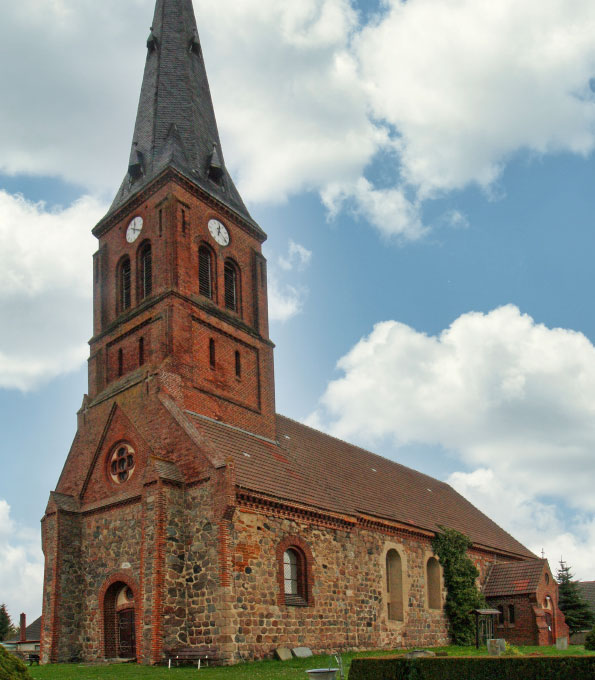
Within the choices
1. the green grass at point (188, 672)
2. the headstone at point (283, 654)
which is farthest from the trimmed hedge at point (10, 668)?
the headstone at point (283, 654)

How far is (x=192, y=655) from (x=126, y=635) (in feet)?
13.3

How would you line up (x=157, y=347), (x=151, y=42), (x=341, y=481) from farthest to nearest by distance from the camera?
(x=151, y=42)
(x=341, y=481)
(x=157, y=347)

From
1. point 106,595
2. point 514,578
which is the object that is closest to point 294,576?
point 106,595

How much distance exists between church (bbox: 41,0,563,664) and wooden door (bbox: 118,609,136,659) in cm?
6

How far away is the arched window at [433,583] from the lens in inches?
1269

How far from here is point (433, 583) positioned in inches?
1291

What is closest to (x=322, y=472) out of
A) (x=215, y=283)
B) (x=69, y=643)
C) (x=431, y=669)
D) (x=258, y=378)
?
(x=258, y=378)

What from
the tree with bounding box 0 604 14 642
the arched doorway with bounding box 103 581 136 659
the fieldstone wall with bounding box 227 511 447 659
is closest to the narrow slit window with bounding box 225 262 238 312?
the fieldstone wall with bounding box 227 511 447 659

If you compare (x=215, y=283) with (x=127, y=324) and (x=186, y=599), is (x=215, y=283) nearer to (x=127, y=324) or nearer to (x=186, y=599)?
(x=127, y=324)

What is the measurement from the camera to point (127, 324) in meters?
29.7

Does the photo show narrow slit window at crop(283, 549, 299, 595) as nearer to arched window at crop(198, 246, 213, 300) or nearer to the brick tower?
the brick tower

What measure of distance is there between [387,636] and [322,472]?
23.0 ft

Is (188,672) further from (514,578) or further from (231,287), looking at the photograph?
(514,578)

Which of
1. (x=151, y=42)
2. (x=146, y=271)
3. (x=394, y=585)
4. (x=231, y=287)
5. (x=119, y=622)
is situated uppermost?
(x=151, y=42)
